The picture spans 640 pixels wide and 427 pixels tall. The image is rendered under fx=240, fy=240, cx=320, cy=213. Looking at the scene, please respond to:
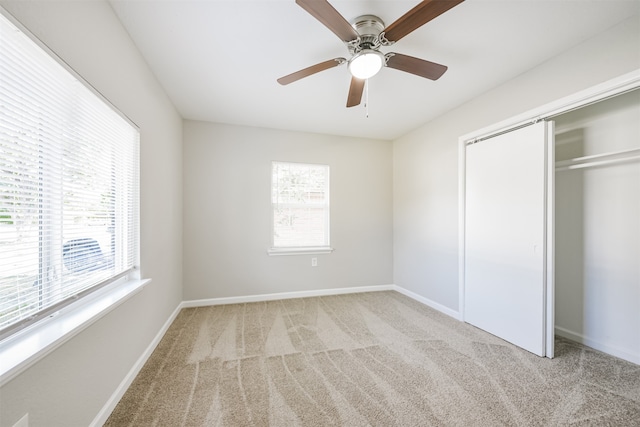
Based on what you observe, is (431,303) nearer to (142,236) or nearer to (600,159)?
(600,159)

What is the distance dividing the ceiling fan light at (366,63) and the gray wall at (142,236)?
155 cm

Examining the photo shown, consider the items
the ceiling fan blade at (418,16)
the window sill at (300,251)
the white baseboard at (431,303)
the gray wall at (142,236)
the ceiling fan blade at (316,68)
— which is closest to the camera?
the gray wall at (142,236)

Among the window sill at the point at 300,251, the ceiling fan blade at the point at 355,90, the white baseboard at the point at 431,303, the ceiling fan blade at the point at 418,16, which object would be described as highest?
the ceiling fan blade at the point at 418,16

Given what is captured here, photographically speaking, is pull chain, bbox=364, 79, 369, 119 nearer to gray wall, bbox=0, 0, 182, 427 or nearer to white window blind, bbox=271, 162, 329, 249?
white window blind, bbox=271, 162, 329, 249

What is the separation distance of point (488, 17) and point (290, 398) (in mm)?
2845

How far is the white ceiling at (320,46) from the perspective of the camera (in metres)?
1.54

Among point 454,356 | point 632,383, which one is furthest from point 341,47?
point 632,383

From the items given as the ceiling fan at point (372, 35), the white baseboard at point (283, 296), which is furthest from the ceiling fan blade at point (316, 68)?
the white baseboard at point (283, 296)

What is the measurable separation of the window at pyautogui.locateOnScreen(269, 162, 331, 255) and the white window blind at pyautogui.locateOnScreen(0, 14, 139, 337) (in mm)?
2095

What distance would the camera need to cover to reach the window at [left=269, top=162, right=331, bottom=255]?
3.61m

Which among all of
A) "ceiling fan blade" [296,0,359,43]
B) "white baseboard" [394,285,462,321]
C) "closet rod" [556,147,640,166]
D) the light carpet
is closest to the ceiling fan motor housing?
"ceiling fan blade" [296,0,359,43]

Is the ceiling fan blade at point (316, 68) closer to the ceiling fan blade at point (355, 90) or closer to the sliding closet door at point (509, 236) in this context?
the ceiling fan blade at point (355, 90)

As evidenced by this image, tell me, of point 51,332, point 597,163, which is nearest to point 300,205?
point 51,332

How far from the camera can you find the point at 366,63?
167cm
